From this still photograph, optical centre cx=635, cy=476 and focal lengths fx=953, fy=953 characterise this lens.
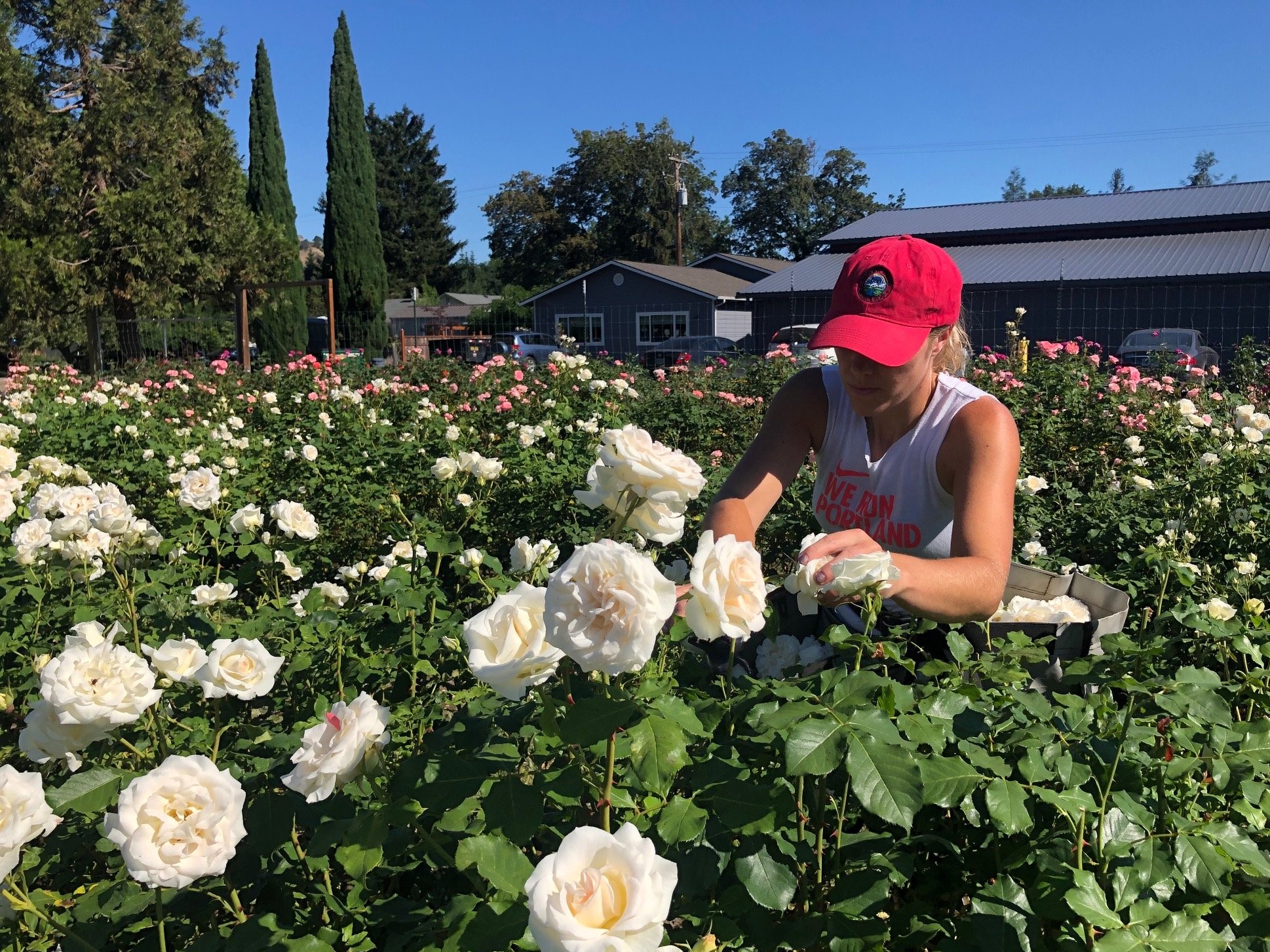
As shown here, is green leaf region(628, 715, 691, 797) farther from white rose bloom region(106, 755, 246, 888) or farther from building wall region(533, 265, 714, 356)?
building wall region(533, 265, 714, 356)

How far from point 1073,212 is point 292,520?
2833cm

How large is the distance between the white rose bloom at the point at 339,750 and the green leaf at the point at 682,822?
0.33 meters

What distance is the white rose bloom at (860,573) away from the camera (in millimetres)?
979

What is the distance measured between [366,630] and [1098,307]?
18.5 meters

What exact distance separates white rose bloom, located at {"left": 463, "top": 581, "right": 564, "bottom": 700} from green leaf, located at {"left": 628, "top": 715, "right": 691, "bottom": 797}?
0.11 meters

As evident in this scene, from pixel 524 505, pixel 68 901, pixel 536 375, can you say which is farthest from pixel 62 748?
pixel 536 375

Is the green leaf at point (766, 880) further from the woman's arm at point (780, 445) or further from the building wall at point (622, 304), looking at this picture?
the building wall at point (622, 304)

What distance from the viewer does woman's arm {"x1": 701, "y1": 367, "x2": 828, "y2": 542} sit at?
196 cm

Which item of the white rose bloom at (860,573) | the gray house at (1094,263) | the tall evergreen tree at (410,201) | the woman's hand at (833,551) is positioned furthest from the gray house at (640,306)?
the white rose bloom at (860,573)

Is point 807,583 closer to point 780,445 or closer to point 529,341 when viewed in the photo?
point 780,445

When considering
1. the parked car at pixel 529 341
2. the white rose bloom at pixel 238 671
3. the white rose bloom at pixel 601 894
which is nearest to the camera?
the white rose bloom at pixel 601 894

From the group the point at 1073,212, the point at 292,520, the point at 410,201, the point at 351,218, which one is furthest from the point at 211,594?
the point at 410,201

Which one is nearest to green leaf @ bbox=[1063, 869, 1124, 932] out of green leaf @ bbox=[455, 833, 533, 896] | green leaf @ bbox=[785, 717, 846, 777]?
green leaf @ bbox=[785, 717, 846, 777]

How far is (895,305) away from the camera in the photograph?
5.56 ft
